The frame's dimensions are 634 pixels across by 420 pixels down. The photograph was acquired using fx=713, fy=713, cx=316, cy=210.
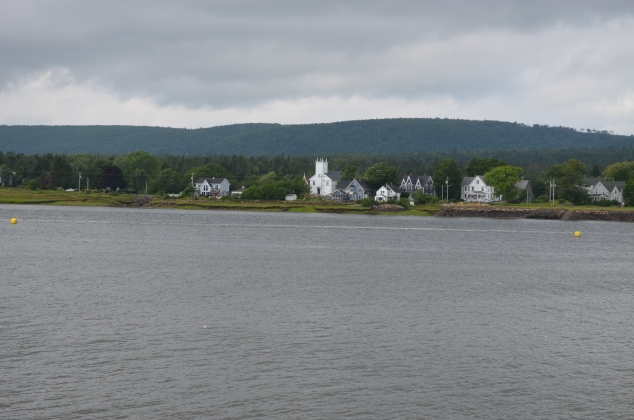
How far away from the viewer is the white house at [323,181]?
184375mm

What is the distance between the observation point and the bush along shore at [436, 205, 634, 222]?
132250 mm

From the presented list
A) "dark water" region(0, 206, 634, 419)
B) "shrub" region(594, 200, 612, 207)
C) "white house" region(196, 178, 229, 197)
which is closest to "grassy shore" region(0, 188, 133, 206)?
"white house" region(196, 178, 229, 197)

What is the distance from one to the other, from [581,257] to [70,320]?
49931 mm

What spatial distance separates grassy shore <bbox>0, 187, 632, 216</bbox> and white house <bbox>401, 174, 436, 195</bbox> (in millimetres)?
34812

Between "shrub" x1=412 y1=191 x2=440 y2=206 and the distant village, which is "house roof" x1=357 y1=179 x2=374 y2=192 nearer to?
the distant village

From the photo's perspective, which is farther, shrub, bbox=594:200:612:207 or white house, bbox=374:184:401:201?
white house, bbox=374:184:401:201

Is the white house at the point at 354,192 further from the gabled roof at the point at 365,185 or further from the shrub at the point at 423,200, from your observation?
the shrub at the point at 423,200

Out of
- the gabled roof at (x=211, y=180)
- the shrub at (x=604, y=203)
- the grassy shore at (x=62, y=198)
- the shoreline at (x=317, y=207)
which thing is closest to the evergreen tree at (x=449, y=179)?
the shoreline at (x=317, y=207)

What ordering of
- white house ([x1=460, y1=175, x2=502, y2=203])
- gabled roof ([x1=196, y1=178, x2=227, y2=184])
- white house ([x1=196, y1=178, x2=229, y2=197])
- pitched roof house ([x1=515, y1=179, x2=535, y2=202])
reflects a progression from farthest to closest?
gabled roof ([x1=196, y1=178, x2=227, y2=184]) → white house ([x1=196, y1=178, x2=229, y2=197]) → white house ([x1=460, y1=175, x2=502, y2=203]) → pitched roof house ([x1=515, y1=179, x2=535, y2=202])

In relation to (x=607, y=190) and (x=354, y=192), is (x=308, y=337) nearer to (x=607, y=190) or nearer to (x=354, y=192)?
(x=354, y=192)

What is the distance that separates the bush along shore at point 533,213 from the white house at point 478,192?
30000mm

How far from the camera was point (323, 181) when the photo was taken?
611 feet

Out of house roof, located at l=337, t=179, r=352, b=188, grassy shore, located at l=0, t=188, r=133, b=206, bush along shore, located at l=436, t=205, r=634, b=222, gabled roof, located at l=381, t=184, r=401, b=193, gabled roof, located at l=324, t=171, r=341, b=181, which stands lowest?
bush along shore, located at l=436, t=205, r=634, b=222

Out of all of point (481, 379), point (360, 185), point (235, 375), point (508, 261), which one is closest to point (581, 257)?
point (508, 261)
